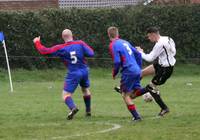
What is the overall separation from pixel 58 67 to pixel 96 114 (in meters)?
15.1

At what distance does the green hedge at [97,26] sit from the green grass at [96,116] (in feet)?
14.3

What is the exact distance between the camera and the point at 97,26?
3075cm

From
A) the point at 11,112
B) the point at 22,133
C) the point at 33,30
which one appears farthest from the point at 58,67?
the point at 22,133

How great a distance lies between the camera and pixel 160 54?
13.8 metres

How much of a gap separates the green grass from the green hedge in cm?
436

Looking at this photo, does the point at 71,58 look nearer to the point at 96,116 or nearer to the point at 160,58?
the point at 96,116

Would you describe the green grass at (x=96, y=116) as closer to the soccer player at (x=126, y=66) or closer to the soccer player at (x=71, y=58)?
the soccer player at (x=126, y=66)

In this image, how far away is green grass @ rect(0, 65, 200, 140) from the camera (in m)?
11.0

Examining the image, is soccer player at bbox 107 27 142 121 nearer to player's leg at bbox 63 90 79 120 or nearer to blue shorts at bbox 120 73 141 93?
blue shorts at bbox 120 73 141 93

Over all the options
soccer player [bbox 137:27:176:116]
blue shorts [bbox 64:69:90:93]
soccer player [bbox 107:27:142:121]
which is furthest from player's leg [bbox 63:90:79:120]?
soccer player [bbox 137:27:176:116]

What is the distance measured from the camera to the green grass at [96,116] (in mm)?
11003

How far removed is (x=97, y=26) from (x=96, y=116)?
1691 cm

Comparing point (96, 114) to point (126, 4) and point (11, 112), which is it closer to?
point (11, 112)

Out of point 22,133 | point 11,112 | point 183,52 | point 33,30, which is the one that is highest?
point 22,133
